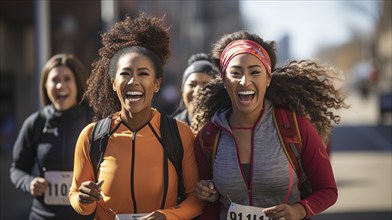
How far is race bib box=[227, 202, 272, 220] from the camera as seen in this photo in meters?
3.23

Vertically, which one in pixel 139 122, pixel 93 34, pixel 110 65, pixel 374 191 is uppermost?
pixel 93 34

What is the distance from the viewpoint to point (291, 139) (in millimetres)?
3230

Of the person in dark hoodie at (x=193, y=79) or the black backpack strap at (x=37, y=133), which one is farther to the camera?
the person in dark hoodie at (x=193, y=79)

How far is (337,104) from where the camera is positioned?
3.72m

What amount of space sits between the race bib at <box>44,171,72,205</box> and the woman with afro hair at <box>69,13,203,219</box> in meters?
1.08

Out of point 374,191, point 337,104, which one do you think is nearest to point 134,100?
point 337,104

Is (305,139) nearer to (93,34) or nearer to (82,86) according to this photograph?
(82,86)

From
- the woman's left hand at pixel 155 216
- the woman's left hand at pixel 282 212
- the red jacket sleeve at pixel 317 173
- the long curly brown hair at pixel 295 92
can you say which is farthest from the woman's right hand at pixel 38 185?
the red jacket sleeve at pixel 317 173

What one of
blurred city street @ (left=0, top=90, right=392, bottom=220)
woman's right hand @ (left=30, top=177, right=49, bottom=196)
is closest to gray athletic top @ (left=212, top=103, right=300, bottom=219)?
woman's right hand @ (left=30, top=177, right=49, bottom=196)

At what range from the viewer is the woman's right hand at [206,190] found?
3.19m

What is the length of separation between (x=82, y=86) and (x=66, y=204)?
2.89 feet

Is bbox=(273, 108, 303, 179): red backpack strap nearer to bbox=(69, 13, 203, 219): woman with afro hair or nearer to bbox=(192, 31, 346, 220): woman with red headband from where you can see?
bbox=(192, 31, 346, 220): woman with red headband

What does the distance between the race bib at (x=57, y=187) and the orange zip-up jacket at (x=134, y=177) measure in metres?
1.08

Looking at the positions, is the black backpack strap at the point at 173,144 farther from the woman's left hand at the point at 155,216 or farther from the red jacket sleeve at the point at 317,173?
the red jacket sleeve at the point at 317,173
